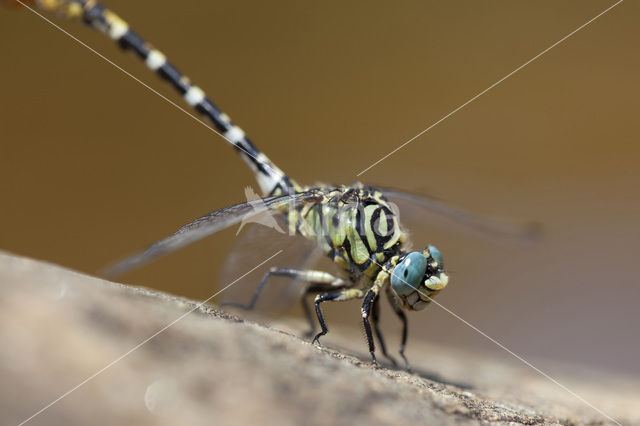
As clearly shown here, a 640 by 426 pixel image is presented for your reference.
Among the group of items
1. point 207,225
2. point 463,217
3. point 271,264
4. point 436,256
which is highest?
point 463,217

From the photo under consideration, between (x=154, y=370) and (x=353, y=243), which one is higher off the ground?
(x=353, y=243)

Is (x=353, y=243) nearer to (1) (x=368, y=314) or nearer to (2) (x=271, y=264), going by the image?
(1) (x=368, y=314)

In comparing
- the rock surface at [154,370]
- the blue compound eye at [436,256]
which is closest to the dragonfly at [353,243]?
the blue compound eye at [436,256]

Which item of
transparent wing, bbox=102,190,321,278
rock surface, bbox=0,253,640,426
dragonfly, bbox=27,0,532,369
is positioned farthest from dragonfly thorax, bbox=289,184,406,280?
rock surface, bbox=0,253,640,426

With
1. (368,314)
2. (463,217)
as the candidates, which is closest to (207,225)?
(368,314)

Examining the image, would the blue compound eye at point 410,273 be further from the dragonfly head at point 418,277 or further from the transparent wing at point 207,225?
the transparent wing at point 207,225

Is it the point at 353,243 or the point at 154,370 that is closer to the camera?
the point at 154,370

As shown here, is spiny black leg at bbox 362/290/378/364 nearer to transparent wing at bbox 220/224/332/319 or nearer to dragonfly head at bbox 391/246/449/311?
dragonfly head at bbox 391/246/449/311

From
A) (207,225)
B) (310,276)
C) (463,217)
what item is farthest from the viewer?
(463,217)
